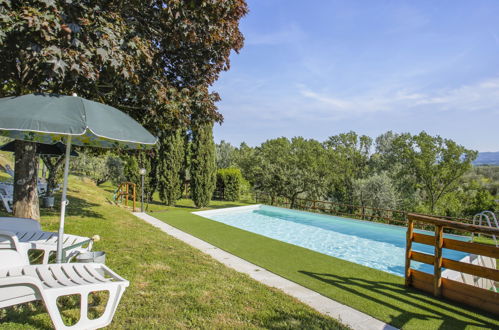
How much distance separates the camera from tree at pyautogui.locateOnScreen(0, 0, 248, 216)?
14.5 feet

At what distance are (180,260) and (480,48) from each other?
11.2 m

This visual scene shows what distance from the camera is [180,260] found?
5.38 metres

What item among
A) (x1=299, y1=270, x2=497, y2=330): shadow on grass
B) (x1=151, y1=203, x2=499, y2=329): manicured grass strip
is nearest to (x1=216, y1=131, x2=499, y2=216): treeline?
(x1=151, y1=203, x2=499, y2=329): manicured grass strip

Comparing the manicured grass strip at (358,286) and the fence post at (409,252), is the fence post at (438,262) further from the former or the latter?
the fence post at (409,252)

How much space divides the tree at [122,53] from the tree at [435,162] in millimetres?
24213

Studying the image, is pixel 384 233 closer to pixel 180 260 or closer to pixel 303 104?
pixel 180 260

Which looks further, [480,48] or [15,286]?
[480,48]

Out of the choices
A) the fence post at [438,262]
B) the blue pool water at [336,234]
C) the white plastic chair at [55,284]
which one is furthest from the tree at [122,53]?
the blue pool water at [336,234]

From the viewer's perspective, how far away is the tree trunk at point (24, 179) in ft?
20.9

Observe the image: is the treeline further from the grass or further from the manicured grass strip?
the grass

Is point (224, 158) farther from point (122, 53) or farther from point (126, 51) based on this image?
point (122, 53)

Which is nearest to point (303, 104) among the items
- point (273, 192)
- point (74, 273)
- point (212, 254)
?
point (273, 192)

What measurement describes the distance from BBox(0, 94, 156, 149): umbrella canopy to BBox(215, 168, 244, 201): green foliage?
19.5m

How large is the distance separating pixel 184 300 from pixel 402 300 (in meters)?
3.15
